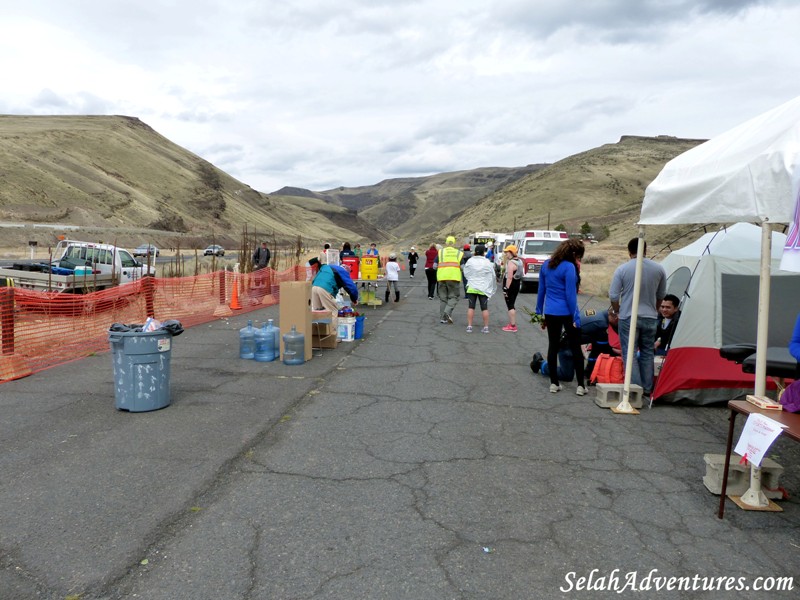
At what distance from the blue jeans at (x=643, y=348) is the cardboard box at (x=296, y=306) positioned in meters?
4.57

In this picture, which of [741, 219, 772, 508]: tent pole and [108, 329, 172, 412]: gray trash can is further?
[108, 329, 172, 412]: gray trash can

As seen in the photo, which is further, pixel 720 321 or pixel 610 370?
pixel 610 370

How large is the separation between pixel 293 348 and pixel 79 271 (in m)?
10.1

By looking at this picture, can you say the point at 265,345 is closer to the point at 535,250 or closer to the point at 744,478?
the point at 744,478

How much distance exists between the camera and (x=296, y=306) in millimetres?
9281

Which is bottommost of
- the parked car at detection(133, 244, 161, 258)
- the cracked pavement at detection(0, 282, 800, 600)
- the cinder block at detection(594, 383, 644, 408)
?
the cracked pavement at detection(0, 282, 800, 600)

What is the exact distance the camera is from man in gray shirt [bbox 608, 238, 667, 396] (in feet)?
23.1

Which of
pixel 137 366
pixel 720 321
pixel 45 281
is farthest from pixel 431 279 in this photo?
pixel 137 366

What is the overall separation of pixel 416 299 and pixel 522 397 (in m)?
12.9

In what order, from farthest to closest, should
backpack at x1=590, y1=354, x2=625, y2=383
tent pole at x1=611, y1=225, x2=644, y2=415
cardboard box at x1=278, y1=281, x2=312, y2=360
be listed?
cardboard box at x1=278, y1=281, x2=312, y2=360, backpack at x1=590, y1=354, x2=625, y2=383, tent pole at x1=611, y1=225, x2=644, y2=415

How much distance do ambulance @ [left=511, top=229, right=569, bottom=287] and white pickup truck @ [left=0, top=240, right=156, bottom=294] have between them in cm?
1375

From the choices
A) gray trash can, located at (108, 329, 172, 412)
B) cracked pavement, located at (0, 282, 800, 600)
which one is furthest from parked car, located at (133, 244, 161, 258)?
cracked pavement, located at (0, 282, 800, 600)

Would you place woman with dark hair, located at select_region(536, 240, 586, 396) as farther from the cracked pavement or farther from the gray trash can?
the gray trash can

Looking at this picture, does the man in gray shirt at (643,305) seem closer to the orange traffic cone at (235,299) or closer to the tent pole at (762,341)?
the tent pole at (762,341)
